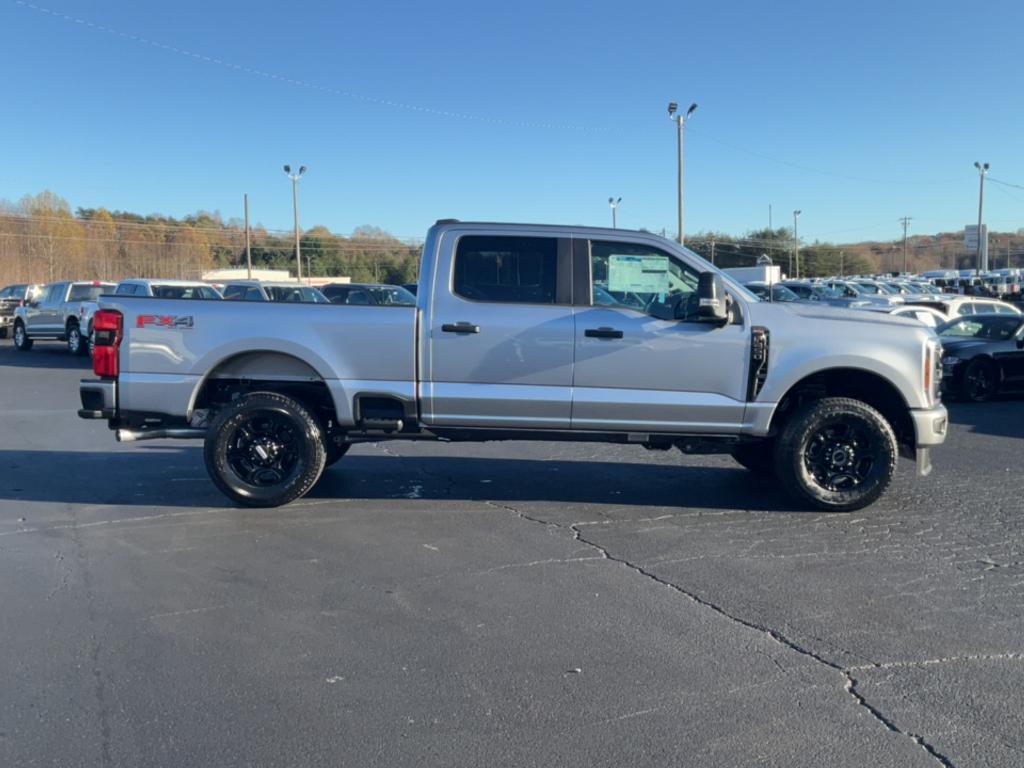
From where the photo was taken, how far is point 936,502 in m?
7.41

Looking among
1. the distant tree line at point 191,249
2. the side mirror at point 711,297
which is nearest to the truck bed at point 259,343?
the side mirror at point 711,297

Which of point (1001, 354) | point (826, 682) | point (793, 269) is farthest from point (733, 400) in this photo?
point (793, 269)

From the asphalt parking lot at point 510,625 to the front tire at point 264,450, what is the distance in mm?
195

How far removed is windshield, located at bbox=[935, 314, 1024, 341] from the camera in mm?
14977

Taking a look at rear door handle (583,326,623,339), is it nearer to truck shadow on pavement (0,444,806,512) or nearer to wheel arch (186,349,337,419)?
truck shadow on pavement (0,444,806,512)

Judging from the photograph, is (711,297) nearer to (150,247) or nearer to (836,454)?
(836,454)

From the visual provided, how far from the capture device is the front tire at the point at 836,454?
22.8 feet

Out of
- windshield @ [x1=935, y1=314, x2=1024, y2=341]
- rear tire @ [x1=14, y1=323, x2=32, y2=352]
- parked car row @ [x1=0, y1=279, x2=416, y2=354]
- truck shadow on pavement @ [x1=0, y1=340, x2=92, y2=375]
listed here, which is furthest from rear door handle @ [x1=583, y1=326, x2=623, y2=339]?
rear tire @ [x1=14, y1=323, x2=32, y2=352]

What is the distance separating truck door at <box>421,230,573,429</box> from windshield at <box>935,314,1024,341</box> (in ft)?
34.5

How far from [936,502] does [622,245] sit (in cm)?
335

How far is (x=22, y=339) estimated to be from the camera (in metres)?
25.5

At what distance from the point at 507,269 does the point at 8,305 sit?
96.5 ft

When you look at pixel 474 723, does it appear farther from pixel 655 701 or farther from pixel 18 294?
pixel 18 294

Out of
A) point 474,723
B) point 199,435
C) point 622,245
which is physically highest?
point 622,245
